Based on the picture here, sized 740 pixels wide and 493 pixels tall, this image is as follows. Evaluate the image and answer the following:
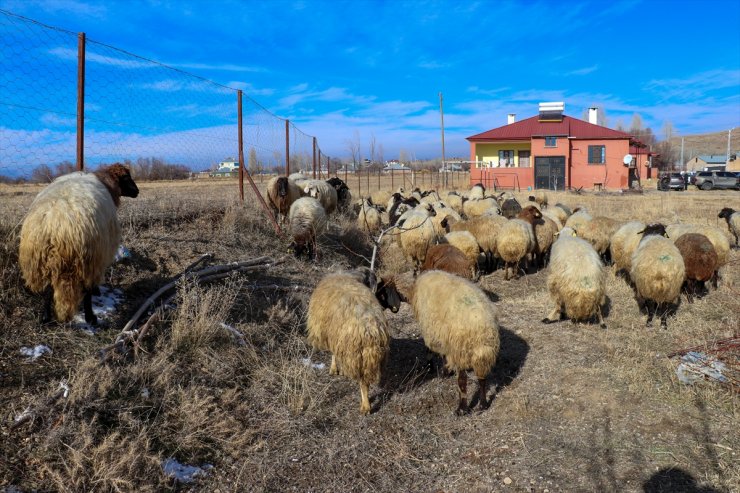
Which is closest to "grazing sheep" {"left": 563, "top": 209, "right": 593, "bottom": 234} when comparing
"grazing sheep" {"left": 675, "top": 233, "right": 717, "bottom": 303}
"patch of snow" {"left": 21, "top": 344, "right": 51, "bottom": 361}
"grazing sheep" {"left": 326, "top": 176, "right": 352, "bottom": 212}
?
"grazing sheep" {"left": 675, "top": 233, "right": 717, "bottom": 303}

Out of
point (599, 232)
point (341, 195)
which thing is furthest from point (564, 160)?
point (599, 232)

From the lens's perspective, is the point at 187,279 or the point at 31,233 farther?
the point at 187,279

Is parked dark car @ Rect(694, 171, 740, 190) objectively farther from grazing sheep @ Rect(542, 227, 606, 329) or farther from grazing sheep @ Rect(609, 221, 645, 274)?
grazing sheep @ Rect(542, 227, 606, 329)

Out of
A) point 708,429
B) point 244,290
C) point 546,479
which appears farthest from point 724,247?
point 244,290

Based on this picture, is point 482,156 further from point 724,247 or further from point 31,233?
point 31,233

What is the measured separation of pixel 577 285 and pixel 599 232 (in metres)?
5.16

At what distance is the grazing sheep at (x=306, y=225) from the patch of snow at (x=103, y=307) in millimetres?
4109

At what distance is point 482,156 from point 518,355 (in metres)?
34.5

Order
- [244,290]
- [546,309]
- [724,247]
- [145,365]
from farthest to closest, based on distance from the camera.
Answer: [724,247] < [546,309] < [244,290] < [145,365]

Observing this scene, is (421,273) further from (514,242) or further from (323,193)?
(323,193)

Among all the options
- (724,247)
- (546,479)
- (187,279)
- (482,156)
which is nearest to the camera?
(546,479)

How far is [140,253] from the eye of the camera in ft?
22.8

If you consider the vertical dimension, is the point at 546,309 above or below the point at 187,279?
below

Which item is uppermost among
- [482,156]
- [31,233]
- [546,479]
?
[482,156]
